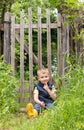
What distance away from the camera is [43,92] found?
6.45 m

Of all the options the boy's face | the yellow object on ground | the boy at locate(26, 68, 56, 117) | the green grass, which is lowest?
the yellow object on ground

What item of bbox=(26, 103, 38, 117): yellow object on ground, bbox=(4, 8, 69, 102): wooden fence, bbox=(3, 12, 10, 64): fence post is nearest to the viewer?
bbox=(26, 103, 38, 117): yellow object on ground

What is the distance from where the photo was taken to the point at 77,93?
4.50 metres

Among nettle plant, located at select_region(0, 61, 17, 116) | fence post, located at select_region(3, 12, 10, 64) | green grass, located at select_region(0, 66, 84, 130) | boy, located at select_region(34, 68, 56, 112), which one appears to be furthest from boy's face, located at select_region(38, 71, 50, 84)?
green grass, located at select_region(0, 66, 84, 130)

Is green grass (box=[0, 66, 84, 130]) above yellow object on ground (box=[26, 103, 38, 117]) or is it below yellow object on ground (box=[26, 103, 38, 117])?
above

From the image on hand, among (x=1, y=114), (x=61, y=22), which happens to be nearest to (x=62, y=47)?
(x=61, y=22)

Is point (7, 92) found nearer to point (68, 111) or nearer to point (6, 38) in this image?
point (6, 38)

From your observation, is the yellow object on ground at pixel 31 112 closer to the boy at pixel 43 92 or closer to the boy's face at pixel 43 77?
the boy at pixel 43 92

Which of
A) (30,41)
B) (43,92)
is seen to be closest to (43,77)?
(43,92)

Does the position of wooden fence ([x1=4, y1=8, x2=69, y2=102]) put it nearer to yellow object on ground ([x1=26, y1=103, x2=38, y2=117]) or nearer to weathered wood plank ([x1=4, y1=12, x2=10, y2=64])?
weathered wood plank ([x1=4, y1=12, x2=10, y2=64])

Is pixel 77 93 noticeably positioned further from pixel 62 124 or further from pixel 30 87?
pixel 30 87

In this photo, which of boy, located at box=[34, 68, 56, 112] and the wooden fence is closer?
boy, located at box=[34, 68, 56, 112]

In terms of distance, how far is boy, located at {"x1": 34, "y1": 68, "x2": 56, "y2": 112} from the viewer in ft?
20.7

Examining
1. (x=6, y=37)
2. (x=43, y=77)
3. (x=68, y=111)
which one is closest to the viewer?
(x=68, y=111)
